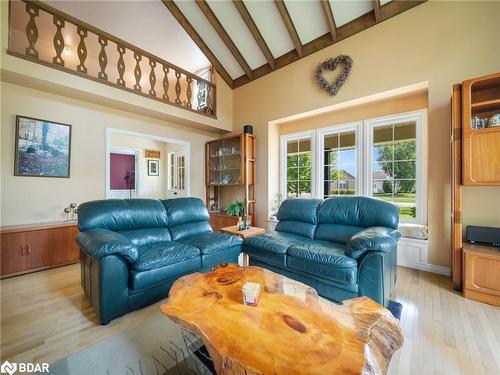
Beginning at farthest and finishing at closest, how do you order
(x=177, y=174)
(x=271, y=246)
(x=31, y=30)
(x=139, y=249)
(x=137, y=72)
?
1. (x=177, y=174)
2. (x=137, y=72)
3. (x=31, y=30)
4. (x=271, y=246)
5. (x=139, y=249)

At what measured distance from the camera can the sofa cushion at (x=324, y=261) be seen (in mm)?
1965

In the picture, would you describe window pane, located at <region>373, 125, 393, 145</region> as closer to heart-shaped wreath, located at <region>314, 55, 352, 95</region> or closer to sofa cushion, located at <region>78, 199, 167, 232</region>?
heart-shaped wreath, located at <region>314, 55, 352, 95</region>

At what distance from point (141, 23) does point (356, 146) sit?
4672mm

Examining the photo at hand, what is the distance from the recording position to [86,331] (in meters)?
1.72

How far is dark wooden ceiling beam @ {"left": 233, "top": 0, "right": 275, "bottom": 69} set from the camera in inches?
144

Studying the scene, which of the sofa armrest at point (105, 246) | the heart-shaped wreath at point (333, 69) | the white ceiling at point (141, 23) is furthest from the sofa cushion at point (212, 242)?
the white ceiling at point (141, 23)

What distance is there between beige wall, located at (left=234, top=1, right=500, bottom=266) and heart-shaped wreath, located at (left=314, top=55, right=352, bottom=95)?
0.08 m

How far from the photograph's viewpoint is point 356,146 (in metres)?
3.76

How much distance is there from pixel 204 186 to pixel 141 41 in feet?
11.2

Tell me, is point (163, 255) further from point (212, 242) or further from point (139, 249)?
point (212, 242)

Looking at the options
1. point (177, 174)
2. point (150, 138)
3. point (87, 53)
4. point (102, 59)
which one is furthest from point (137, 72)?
point (177, 174)

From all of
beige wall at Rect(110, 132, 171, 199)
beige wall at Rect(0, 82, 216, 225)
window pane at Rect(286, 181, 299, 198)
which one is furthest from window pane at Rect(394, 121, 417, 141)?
beige wall at Rect(110, 132, 171, 199)

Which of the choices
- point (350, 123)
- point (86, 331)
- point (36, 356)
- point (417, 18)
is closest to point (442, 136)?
point (350, 123)

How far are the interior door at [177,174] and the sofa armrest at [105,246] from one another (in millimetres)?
3324
